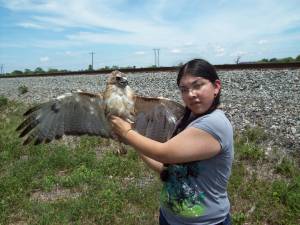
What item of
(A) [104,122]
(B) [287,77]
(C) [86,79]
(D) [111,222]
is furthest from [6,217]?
(C) [86,79]

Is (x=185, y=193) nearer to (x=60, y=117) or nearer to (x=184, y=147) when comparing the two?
(x=184, y=147)

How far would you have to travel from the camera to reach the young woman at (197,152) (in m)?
2.73

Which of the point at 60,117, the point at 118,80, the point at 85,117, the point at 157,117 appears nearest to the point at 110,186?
the point at 85,117

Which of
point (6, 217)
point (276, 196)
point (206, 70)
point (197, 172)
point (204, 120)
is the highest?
point (206, 70)

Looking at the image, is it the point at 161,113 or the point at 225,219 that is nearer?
the point at 225,219

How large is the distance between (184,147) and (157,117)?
301 cm

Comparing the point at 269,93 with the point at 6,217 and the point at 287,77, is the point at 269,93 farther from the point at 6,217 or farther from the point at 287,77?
the point at 6,217

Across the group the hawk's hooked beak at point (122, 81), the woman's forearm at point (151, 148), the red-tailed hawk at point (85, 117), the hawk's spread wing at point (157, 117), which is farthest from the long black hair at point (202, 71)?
the hawk's spread wing at point (157, 117)

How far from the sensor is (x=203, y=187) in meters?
2.90

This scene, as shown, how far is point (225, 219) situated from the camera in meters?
3.00

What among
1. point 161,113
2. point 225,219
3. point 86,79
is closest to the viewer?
point 225,219

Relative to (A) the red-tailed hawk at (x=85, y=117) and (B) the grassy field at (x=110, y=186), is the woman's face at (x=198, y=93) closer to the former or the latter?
(A) the red-tailed hawk at (x=85, y=117)

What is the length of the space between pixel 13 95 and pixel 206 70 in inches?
759

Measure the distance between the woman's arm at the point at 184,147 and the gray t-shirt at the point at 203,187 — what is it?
102 mm
